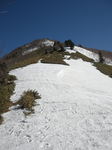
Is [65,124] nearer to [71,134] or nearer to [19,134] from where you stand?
[71,134]

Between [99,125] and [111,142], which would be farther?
[99,125]

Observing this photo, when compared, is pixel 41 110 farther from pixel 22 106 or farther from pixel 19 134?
pixel 19 134

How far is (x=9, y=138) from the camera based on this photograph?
337 centimetres

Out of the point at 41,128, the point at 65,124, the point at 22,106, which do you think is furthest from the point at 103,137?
the point at 22,106

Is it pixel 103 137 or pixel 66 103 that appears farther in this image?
pixel 66 103

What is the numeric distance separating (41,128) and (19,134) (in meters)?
0.84

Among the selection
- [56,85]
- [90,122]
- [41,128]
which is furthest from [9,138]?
[56,85]

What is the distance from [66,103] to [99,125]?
253cm

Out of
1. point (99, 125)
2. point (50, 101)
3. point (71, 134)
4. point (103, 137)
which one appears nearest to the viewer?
point (103, 137)

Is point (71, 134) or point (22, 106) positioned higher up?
point (22, 106)

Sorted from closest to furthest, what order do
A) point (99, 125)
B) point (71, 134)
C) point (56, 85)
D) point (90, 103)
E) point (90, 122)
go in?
point (71, 134)
point (99, 125)
point (90, 122)
point (90, 103)
point (56, 85)

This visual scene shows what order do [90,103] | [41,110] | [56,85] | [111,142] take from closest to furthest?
[111,142] < [41,110] < [90,103] < [56,85]

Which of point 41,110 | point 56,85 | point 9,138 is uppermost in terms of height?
point 56,85

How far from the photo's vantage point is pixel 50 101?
6.40 metres
